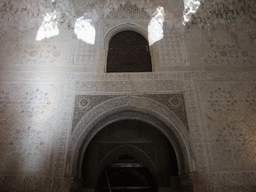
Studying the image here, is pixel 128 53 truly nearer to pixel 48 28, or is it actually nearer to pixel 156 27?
pixel 156 27

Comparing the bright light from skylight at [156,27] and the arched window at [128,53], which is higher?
the bright light from skylight at [156,27]

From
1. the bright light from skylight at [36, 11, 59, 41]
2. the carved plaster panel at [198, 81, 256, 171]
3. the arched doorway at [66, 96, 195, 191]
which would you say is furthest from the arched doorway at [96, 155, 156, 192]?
the bright light from skylight at [36, 11, 59, 41]

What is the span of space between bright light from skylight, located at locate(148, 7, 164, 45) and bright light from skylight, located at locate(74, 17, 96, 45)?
137 cm

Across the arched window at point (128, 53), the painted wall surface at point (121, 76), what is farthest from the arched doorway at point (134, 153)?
the painted wall surface at point (121, 76)

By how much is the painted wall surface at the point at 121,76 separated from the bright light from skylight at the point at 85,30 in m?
0.03

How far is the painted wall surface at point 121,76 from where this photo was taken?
3305 mm

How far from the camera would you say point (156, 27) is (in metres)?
4.69

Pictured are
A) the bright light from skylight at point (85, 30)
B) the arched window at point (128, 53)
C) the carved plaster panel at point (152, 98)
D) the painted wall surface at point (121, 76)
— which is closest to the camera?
the painted wall surface at point (121, 76)

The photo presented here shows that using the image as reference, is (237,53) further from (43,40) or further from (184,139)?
(43,40)

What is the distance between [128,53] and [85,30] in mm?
1178

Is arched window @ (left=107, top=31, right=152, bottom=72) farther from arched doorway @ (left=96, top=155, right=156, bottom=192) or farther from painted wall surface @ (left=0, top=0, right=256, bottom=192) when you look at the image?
arched doorway @ (left=96, top=155, right=156, bottom=192)

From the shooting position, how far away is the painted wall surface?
130 inches

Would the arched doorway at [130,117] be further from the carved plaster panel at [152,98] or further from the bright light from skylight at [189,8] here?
the bright light from skylight at [189,8]

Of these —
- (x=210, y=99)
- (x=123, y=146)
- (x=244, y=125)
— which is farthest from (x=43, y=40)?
(x=244, y=125)
